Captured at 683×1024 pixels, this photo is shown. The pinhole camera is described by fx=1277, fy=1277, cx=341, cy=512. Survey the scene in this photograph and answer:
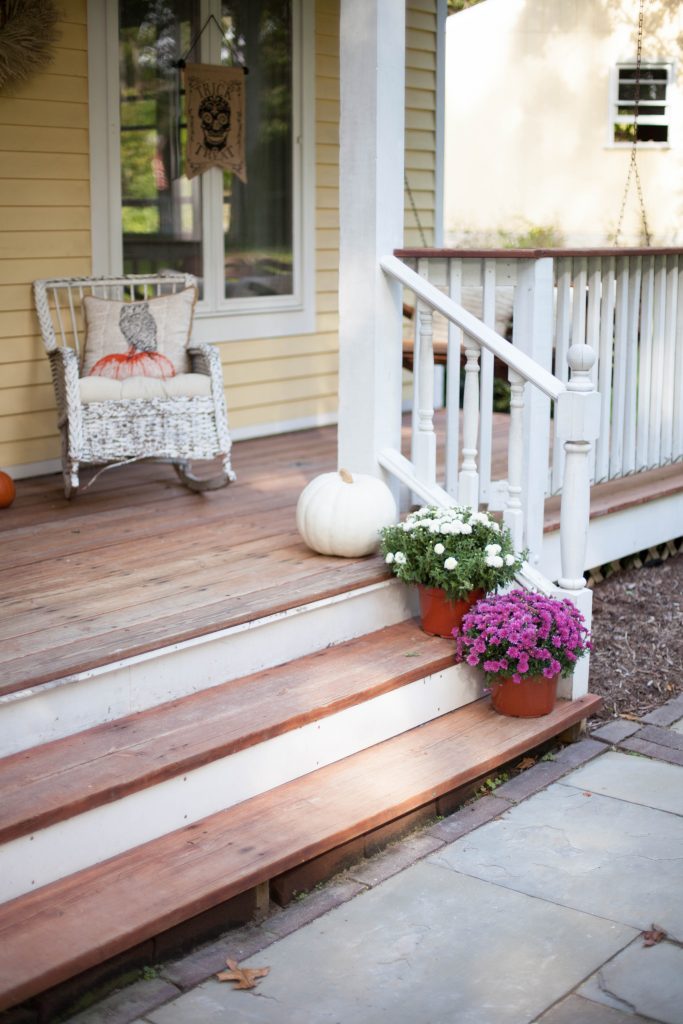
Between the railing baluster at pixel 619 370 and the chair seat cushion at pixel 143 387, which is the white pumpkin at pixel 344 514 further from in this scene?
the railing baluster at pixel 619 370

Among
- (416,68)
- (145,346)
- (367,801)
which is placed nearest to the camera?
(367,801)

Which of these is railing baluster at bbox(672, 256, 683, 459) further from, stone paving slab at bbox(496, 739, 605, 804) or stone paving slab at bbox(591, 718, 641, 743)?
stone paving slab at bbox(496, 739, 605, 804)

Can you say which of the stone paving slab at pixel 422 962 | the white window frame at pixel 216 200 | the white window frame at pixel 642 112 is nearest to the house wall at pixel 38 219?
the white window frame at pixel 216 200

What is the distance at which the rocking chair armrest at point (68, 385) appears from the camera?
14.9 feet

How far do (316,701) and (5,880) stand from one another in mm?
968

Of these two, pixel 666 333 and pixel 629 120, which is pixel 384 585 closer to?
pixel 666 333

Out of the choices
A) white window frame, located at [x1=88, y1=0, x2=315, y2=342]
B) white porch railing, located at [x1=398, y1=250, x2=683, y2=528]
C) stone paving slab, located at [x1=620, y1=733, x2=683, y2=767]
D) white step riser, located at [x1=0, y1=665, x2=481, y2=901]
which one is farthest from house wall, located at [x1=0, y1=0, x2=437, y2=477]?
stone paving slab, located at [x1=620, y1=733, x2=683, y2=767]

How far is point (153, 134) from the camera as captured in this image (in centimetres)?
561

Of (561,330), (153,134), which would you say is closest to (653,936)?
(561,330)

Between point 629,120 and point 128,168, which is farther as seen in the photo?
point 629,120

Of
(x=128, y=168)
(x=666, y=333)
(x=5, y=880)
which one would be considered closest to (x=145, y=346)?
(x=128, y=168)

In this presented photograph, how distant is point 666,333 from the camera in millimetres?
5301

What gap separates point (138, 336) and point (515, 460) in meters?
1.83

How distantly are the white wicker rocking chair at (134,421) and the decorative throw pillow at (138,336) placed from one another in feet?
0.25
